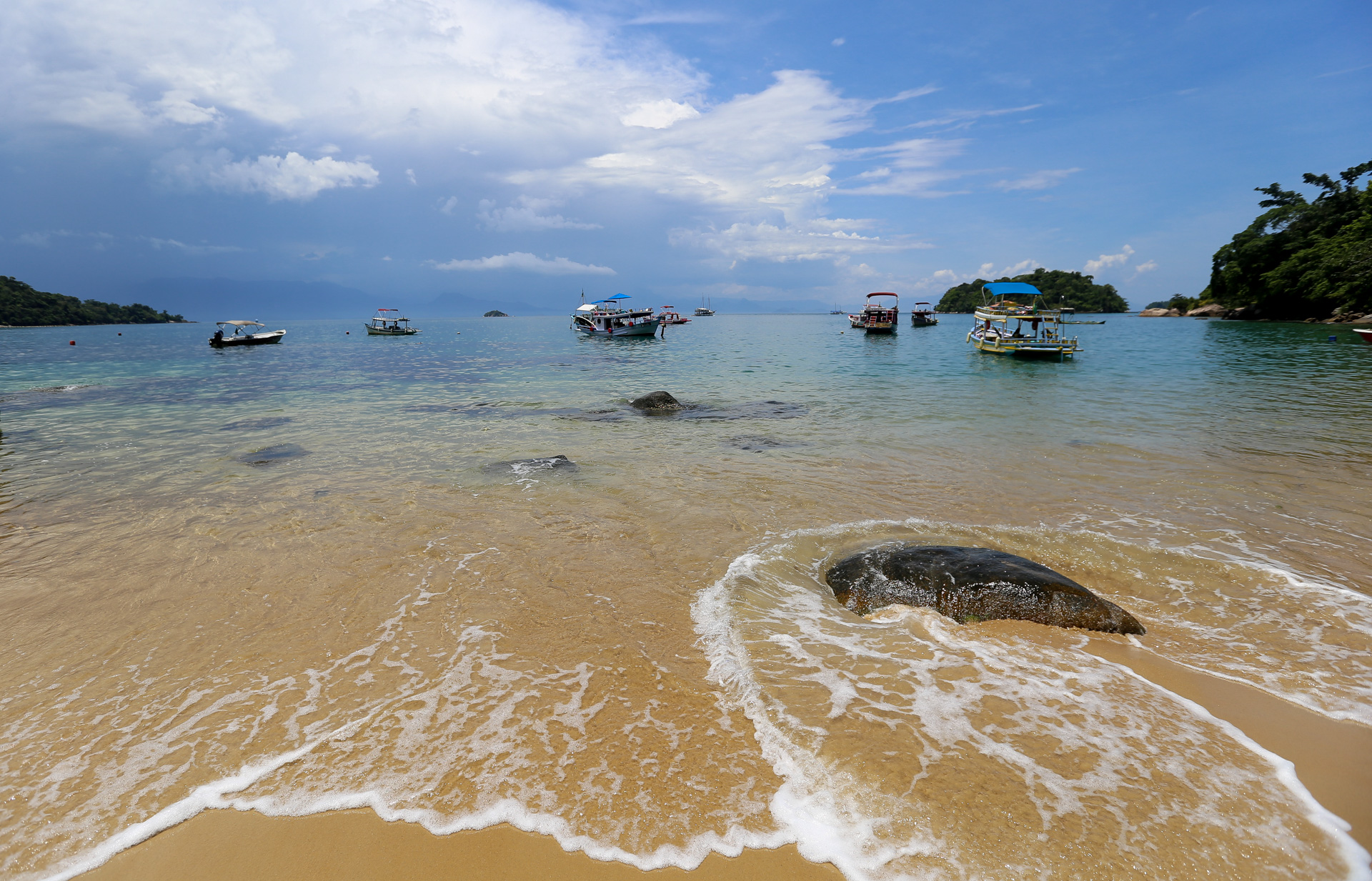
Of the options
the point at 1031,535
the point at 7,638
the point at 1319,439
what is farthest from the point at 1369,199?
the point at 7,638

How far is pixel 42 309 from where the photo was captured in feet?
396

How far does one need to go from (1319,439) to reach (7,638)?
871 inches

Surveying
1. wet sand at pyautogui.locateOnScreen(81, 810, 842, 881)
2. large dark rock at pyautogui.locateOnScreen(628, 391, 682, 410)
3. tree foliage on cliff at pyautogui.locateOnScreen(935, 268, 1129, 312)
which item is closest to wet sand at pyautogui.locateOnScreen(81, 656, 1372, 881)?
wet sand at pyautogui.locateOnScreen(81, 810, 842, 881)

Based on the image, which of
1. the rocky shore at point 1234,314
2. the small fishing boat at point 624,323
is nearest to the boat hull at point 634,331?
the small fishing boat at point 624,323

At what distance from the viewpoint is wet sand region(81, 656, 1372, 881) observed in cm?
287

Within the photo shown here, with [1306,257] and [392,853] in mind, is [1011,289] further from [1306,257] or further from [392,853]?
[1306,257]

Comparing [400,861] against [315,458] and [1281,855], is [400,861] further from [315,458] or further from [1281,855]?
[315,458]

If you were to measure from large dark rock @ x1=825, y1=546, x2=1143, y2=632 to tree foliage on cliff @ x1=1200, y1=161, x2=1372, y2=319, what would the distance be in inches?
3141

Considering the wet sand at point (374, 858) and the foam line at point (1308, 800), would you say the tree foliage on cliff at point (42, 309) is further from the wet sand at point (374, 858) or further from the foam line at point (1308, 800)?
the foam line at point (1308, 800)

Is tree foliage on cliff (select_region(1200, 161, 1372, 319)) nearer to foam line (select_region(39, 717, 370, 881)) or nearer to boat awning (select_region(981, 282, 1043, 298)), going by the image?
boat awning (select_region(981, 282, 1043, 298))

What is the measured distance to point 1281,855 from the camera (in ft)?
9.39

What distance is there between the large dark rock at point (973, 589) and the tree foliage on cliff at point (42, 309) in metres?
180

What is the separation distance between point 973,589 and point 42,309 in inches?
7352

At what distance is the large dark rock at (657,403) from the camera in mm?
18328
